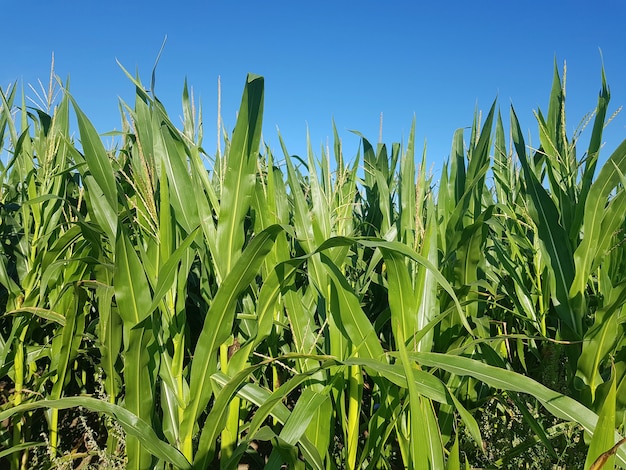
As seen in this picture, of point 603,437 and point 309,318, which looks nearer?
point 603,437

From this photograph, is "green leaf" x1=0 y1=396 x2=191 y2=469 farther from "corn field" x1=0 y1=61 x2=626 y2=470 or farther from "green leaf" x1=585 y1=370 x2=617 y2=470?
"green leaf" x1=585 y1=370 x2=617 y2=470

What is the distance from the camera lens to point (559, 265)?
1.30 metres

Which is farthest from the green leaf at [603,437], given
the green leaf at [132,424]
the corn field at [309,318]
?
the green leaf at [132,424]

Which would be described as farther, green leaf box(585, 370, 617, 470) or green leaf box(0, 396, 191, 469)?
green leaf box(0, 396, 191, 469)

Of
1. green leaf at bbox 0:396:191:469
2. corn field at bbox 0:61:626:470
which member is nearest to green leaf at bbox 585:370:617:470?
corn field at bbox 0:61:626:470

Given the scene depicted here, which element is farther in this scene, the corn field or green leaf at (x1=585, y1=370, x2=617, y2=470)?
the corn field

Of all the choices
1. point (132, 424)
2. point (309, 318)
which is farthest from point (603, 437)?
point (132, 424)

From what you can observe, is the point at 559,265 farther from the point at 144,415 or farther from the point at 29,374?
the point at 29,374

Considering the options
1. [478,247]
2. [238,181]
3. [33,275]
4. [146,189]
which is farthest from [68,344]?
[478,247]

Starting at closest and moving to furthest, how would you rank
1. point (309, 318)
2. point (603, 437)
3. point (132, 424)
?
point (603, 437) → point (132, 424) → point (309, 318)

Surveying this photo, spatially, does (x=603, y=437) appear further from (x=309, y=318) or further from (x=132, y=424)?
(x=132, y=424)

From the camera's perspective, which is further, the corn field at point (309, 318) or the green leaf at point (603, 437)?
the corn field at point (309, 318)

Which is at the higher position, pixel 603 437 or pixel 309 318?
pixel 309 318

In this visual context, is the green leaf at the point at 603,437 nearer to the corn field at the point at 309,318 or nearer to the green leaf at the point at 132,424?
the corn field at the point at 309,318
